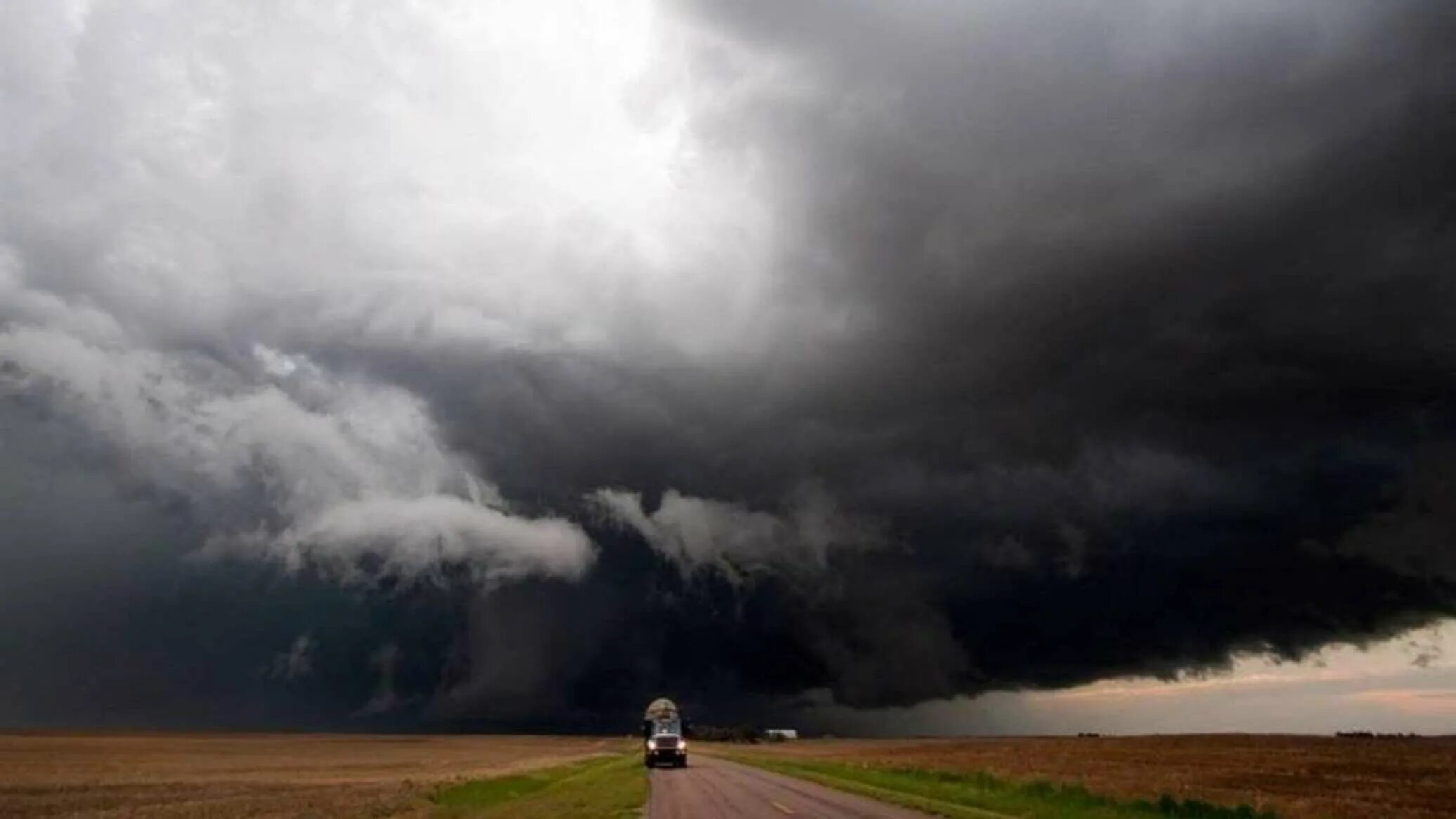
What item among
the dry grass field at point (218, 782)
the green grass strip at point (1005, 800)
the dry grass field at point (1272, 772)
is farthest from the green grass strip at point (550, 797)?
the dry grass field at point (1272, 772)

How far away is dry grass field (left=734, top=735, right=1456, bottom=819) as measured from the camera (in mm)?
42166

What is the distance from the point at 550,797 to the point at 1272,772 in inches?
1640

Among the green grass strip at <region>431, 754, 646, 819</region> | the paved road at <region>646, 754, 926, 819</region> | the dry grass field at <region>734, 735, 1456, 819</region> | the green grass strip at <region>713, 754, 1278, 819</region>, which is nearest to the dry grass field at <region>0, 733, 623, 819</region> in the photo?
the green grass strip at <region>431, 754, 646, 819</region>

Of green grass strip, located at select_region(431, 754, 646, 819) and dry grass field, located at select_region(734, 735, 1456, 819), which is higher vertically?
dry grass field, located at select_region(734, 735, 1456, 819)

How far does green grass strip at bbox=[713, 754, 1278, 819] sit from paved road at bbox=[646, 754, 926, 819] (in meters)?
1.51

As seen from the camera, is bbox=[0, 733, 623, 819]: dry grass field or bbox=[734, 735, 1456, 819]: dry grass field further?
bbox=[0, 733, 623, 819]: dry grass field

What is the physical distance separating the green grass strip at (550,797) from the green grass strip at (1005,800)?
31.9ft

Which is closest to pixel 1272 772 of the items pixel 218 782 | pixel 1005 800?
pixel 1005 800

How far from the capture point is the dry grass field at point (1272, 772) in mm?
42166

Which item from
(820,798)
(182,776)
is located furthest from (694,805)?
(182,776)

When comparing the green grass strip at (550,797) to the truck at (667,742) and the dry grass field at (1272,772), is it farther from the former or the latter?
the dry grass field at (1272,772)

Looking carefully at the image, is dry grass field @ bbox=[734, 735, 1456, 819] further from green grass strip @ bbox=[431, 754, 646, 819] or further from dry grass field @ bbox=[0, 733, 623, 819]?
dry grass field @ bbox=[0, 733, 623, 819]

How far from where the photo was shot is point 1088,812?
119 ft

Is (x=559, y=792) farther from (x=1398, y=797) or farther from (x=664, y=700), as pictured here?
(x=664, y=700)
